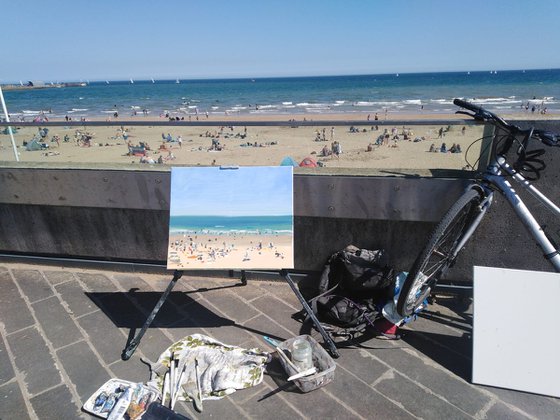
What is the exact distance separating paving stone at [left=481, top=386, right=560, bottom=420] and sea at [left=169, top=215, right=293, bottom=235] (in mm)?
1947

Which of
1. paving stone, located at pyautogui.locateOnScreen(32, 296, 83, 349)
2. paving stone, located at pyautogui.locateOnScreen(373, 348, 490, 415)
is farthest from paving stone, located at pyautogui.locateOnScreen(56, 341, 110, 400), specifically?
paving stone, located at pyautogui.locateOnScreen(373, 348, 490, 415)

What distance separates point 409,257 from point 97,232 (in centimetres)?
352

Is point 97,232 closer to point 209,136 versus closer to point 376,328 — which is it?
point 376,328

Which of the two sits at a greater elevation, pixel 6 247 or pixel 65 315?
pixel 6 247

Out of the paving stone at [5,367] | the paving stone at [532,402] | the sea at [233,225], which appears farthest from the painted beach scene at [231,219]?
the paving stone at [532,402]

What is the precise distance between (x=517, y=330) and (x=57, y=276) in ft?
15.4

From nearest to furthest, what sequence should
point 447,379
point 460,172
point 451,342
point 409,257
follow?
point 447,379 → point 451,342 → point 460,172 → point 409,257

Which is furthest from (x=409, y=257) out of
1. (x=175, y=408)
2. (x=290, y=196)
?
(x=175, y=408)

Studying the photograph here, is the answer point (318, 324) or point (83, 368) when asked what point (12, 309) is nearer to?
point (83, 368)

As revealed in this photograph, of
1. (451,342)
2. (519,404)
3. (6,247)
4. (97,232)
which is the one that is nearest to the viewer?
(519,404)

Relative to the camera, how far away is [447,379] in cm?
271

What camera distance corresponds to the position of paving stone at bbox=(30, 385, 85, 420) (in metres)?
2.46

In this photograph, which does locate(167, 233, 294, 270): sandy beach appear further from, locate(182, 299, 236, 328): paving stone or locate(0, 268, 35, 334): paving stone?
locate(0, 268, 35, 334): paving stone

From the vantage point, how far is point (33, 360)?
296 centimetres
